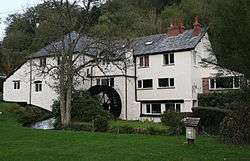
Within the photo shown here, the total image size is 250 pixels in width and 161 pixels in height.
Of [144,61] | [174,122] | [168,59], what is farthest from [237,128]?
[144,61]

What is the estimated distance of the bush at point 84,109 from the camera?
41.1 m

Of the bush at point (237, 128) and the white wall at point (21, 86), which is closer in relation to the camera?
the bush at point (237, 128)

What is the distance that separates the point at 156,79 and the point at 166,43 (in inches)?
159

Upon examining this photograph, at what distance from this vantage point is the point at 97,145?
64.2ft

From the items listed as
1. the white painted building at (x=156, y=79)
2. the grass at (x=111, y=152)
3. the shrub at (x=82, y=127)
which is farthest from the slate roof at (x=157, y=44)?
the grass at (x=111, y=152)

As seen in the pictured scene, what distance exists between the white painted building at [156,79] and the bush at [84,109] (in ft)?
12.5

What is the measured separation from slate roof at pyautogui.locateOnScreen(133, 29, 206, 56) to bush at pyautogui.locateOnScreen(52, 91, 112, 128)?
29.5ft

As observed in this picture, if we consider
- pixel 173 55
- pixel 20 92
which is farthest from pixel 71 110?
pixel 20 92

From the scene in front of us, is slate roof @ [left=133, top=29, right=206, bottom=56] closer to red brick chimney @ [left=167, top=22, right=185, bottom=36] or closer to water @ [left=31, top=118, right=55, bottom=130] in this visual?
red brick chimney @ [left=167, top=22, right=185, bottom=36]

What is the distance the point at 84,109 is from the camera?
4128 centimetres

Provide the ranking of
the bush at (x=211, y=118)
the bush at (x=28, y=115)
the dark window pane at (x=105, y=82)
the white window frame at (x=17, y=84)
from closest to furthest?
1. the bush at (x=211, y=118)
2. the bush at (x=28, y=115)
3. the dark window pane at (x=105, y=82)
4. the white window frame at (x=17, y=84)

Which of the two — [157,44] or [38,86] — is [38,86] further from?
[157,44]

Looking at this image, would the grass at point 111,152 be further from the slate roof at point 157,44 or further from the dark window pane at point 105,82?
the dark window pane at point 105,82

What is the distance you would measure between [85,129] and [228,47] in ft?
71.6
